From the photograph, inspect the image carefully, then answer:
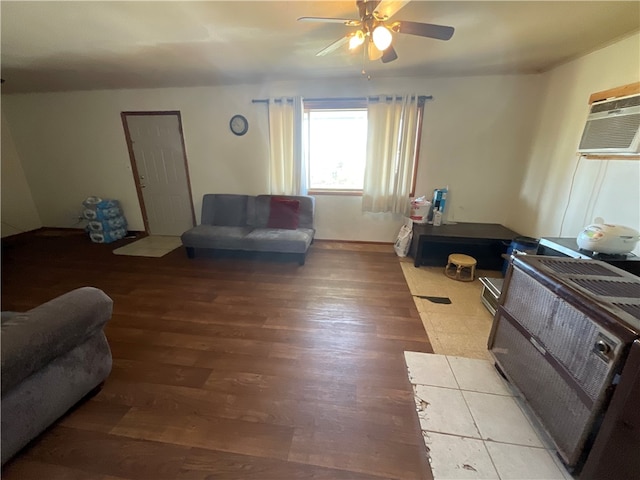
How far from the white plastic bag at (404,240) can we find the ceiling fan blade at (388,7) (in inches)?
93.3

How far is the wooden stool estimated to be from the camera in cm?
284

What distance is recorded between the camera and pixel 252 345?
1.89 metres

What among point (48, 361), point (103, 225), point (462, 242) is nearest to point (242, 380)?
point (48, 361)

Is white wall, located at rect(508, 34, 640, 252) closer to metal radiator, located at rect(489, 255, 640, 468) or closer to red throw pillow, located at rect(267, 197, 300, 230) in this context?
metal radiator, located at rect(489, 255, 640, 468)

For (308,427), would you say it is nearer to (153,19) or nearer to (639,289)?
(639,289)

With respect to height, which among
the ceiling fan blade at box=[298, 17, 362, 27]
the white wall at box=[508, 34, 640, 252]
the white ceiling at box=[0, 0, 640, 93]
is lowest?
the white wall at box=[508, 34, 640, 252]

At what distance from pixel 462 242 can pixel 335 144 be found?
83.0 inches

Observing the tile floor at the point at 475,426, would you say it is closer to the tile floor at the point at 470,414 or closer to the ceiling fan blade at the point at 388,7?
the tile floor at the point at 470,414

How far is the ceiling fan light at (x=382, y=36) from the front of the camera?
59.7 inches

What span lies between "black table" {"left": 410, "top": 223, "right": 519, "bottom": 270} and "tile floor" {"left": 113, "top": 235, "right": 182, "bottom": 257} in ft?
11.4

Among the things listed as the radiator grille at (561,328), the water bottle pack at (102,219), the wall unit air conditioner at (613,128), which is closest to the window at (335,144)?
the wall unit air conditioner at (613,128)

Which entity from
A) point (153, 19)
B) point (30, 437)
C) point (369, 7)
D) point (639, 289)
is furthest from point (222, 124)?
point (639, 289)

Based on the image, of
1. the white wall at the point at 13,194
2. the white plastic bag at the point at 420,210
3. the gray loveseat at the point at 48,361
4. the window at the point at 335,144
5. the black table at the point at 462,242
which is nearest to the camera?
the gray loveseat at the point at 48,361

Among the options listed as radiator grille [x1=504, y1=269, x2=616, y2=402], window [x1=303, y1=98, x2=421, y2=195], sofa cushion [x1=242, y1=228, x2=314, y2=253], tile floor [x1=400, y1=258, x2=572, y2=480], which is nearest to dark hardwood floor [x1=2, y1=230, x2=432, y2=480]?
tile floor [x1=400, y1=258, x2=572, y2=480]
